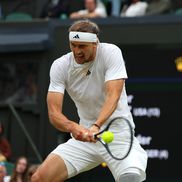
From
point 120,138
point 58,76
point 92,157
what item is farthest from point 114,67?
point 92,157

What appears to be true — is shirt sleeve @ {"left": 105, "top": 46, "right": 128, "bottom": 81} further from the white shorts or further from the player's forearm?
the white shorts

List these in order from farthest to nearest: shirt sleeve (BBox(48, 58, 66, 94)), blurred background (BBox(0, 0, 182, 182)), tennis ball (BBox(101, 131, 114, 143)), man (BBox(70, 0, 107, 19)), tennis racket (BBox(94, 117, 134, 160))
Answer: man (BBox(70, 0, 107, 19)) → blurred background (BBox(0, 0, 182, 182)) → shirt sleeve (BBox(48, 58, 66, 94)) → tennis racket (BBox(94, 117, 134, 160)) → tennis ball (BBox(101, 131, 114, 143))

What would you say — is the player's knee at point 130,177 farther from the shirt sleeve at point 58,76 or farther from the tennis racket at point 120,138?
the shirt sleeve at point 58,76

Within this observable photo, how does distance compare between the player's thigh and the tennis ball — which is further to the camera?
the player's thigh

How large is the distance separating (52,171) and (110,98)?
0.92m

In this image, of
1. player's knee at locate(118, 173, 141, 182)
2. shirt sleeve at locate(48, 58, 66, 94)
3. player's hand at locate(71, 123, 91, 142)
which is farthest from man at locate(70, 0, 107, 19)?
player's hand at locate(71, 123, 91, 142)

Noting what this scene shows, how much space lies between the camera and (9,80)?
1498 centimetres

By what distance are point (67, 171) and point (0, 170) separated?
3971 millimetres

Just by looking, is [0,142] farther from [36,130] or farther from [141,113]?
[141,113]

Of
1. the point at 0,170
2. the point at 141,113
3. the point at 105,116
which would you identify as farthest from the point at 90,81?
the point at 141,113

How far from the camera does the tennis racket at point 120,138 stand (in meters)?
8.30

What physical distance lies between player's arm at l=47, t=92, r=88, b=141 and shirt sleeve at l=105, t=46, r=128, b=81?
0.52m

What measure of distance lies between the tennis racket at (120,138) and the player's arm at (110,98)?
0.26 metres

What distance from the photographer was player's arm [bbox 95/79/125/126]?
8.04 m
